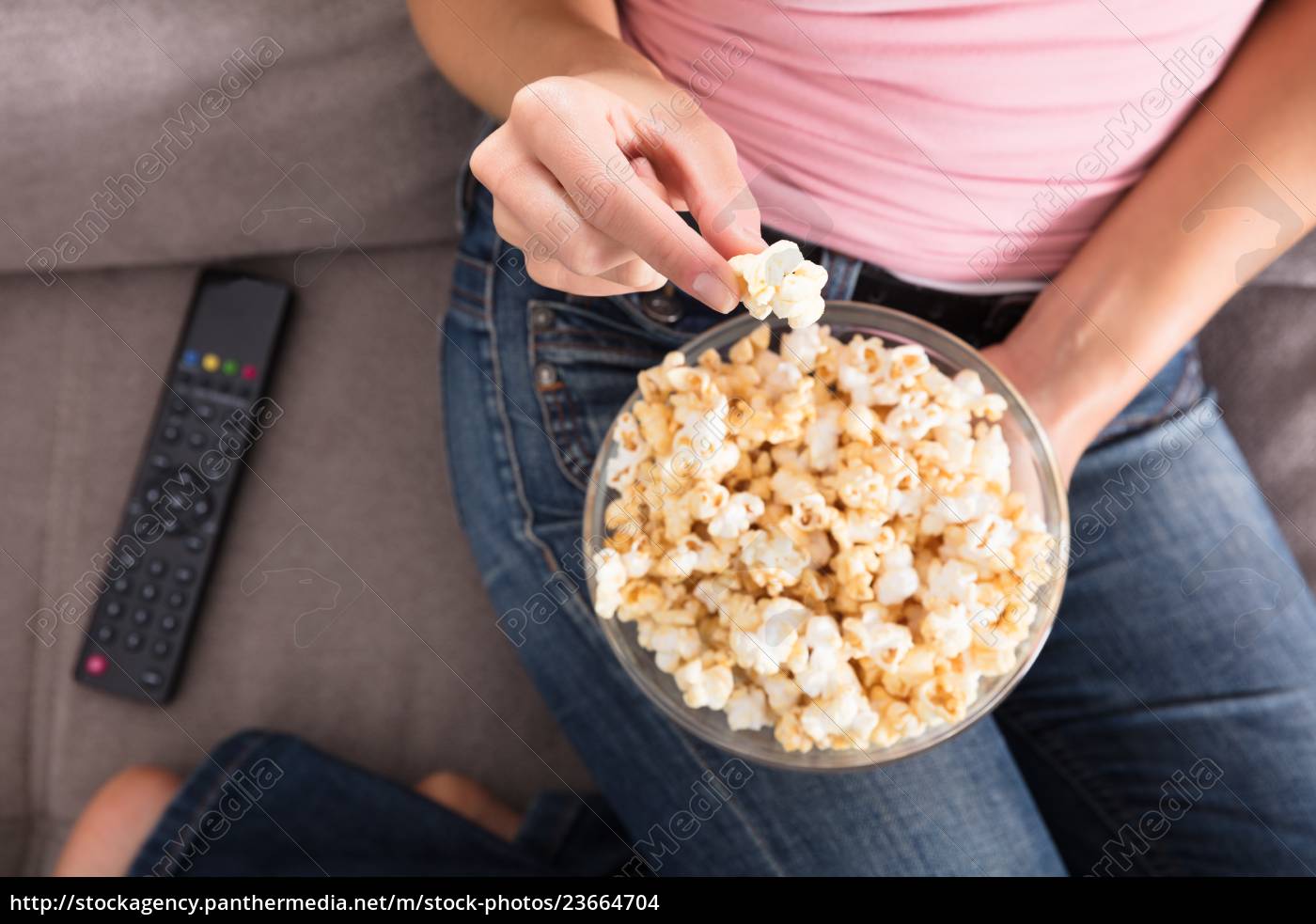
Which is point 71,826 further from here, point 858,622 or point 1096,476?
point 1096,476

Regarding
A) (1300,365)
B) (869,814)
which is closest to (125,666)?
(869,814)

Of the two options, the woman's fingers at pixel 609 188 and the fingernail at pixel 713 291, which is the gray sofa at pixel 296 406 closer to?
the woman's fingers at pixel 609 188

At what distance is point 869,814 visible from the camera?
744 mm

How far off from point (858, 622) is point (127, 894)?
0.72m

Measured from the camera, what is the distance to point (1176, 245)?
73 cm

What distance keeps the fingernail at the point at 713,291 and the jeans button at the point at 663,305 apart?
0.88 feet

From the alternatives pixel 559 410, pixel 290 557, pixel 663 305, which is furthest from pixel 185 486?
pixel 663 305

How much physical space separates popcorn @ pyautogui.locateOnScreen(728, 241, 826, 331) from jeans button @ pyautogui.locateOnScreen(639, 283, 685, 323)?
0.85 ft

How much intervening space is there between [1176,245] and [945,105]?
0.78 ft

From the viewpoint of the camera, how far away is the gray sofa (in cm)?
89

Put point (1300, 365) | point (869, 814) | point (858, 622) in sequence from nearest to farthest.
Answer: point (858, 622)
point (869, 814)
point (1300, 365)

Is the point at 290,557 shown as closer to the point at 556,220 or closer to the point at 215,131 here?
the point at 215,131

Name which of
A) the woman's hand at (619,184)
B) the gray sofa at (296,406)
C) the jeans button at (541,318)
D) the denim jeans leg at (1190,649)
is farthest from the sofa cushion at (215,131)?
the denim jeans leg at (1190,649)

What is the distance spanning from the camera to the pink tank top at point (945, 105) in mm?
645
